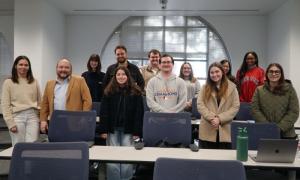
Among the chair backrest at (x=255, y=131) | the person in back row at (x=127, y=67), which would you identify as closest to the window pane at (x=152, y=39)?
the person in back row at (x=127, y=67)

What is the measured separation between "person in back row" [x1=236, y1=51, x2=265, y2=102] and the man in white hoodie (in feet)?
4.50

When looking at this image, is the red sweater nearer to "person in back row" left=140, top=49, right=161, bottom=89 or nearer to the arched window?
"person in back row" left=140, top=49, right=161, bottom=89

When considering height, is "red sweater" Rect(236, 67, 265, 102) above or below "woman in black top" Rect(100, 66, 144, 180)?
above

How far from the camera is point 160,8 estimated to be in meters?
6.98

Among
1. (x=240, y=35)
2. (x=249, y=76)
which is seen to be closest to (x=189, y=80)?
(x=249, y=76)

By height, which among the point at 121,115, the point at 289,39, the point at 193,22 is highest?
the point at 193,22

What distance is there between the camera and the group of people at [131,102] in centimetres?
293

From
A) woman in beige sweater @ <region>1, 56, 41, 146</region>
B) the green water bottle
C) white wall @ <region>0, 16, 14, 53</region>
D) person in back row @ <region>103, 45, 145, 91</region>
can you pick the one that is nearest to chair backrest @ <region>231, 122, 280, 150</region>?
the green water bottle

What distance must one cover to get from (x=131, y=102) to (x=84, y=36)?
5.35 m

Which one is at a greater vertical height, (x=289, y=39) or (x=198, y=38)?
(x=198, y=38)

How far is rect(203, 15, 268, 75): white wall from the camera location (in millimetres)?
7605

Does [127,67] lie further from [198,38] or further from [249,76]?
[198,38]

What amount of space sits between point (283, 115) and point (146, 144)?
1.45m

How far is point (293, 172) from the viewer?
1.97 meters
